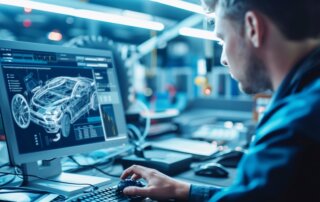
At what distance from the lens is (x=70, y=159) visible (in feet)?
4.57

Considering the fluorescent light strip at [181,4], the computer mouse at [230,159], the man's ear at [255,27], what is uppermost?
the fluorescent light strip at [181,4]

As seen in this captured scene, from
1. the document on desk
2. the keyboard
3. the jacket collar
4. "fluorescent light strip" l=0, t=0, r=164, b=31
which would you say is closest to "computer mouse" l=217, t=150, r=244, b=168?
the document on desk

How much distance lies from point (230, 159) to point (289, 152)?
836mm

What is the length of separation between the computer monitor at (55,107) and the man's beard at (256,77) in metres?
0.55

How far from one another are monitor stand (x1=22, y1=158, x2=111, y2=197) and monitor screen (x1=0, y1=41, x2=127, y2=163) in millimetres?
82

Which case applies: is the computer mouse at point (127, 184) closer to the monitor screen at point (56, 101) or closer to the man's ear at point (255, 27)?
the monitor screen at point (56, 101)

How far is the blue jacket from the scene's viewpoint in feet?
1.87

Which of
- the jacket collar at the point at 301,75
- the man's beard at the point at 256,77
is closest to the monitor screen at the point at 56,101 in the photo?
the man's beard at the point at 256,77

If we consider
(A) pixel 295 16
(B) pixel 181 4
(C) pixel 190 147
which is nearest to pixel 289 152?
(A) pixel 295 16

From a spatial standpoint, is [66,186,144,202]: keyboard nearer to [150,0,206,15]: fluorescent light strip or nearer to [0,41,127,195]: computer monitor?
[0,41,127,195]: computer monitor

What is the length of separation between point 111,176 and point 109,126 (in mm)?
179

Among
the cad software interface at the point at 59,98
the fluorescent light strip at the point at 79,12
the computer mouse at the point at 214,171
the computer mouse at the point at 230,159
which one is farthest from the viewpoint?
the fluorescent light strip at the point at 79,12

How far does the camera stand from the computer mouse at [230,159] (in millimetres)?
1372

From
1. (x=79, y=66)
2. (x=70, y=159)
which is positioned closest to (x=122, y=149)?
(x=70, y=159)
